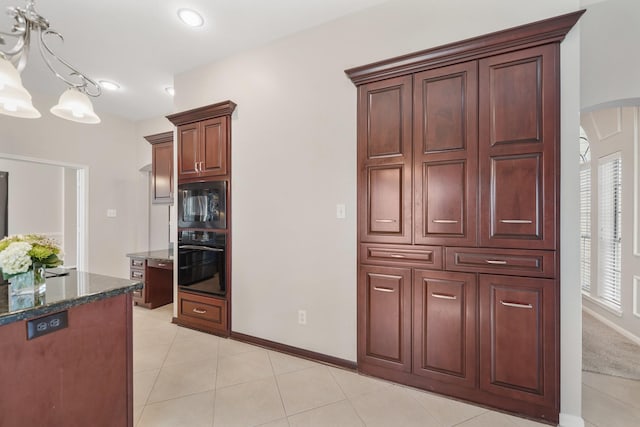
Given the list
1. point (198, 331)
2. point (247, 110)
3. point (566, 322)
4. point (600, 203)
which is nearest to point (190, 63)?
point (247, 110)

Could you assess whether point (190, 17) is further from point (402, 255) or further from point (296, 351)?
point (296, 351)

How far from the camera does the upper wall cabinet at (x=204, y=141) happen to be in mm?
3045

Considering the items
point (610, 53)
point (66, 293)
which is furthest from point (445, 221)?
point (66, 293)

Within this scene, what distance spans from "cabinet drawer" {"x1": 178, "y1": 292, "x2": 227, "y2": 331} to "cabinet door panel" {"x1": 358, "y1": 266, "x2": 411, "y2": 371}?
5.14 ft

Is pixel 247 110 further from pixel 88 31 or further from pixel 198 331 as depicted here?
pixel 198 331

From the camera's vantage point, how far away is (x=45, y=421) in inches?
49.6

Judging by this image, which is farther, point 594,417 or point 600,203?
point 600,203

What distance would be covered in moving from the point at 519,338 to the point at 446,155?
4.26 feet

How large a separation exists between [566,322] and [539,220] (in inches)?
25.6

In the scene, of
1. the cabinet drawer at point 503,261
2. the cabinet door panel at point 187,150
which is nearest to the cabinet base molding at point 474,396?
the cabinet drawer at point 503,261

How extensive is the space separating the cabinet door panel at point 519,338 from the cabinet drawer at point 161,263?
3.62m

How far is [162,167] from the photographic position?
13.5 ft

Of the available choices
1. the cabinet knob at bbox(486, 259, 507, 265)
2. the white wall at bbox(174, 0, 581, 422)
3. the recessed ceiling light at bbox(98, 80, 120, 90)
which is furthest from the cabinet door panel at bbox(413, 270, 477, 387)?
the recessed ceiling light at bbox(98, 80, 120, 90)

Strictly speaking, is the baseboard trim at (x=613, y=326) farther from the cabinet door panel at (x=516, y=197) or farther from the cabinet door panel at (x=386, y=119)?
the cabinet door panel at (x=386, y=119)
